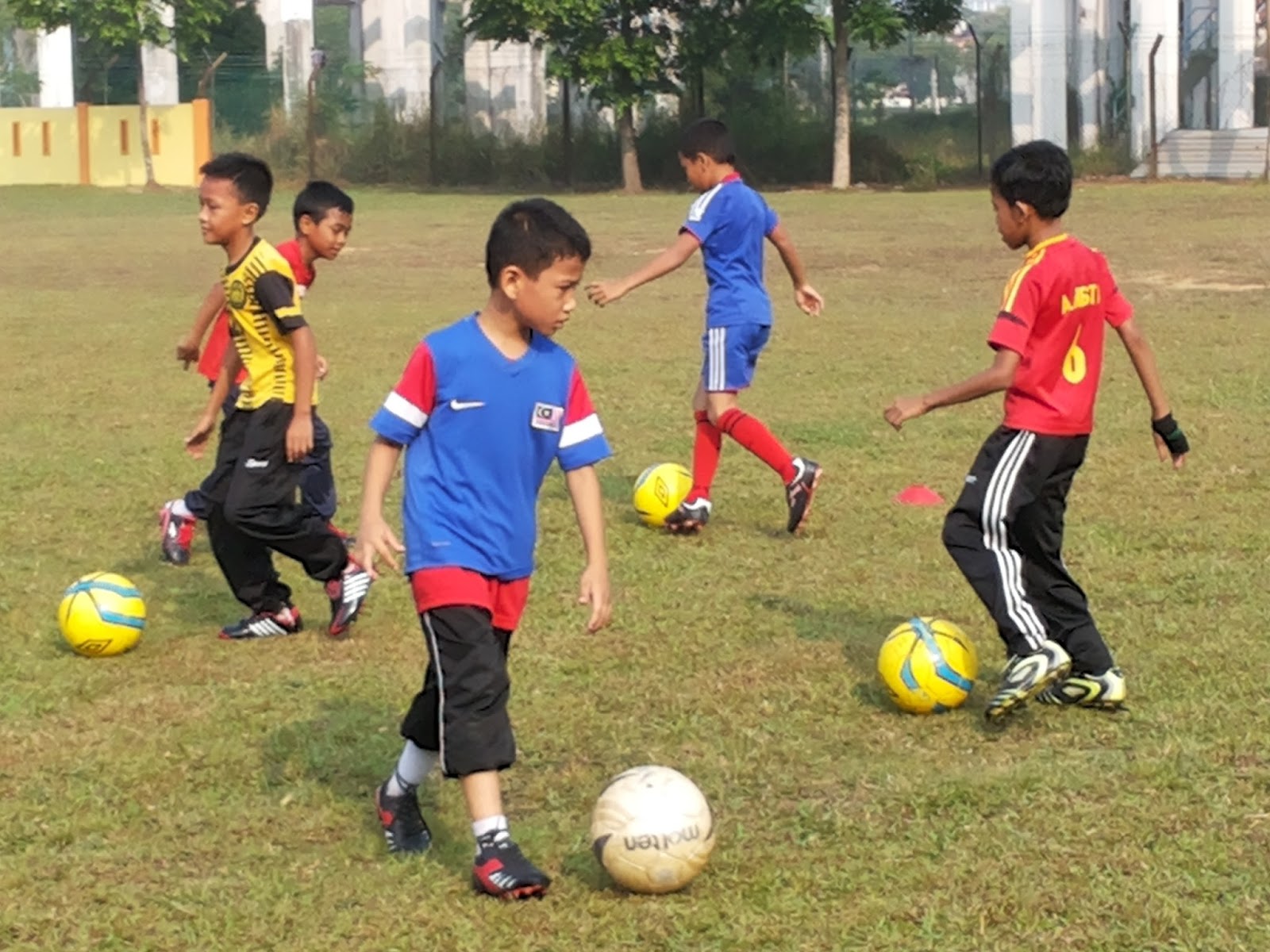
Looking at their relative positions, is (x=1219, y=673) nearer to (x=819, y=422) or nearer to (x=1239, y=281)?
(x=819, y=422)

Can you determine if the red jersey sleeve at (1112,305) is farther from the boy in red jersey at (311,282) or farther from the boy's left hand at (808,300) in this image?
the boy's left hand at (808,300)

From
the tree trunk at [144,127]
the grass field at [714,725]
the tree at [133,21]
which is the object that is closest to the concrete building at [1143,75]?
the tree at [133,21]

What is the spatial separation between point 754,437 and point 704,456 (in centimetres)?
25

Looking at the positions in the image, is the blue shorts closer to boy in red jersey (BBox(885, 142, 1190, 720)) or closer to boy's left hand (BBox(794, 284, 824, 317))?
boy's left hand (BBox(794, 284, 824, 317))

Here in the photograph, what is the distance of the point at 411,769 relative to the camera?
4664 mm

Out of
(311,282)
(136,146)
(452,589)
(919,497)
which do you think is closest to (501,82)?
(136,146)

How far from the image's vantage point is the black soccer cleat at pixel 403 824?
184 inches

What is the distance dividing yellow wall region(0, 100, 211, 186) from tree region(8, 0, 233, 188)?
794 millimetres

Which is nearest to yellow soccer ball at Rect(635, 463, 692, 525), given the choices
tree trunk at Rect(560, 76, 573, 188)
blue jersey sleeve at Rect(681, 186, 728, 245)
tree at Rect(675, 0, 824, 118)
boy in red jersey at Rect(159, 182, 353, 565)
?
blue jersey sleeve at Rect(681, 186, 728, 245)

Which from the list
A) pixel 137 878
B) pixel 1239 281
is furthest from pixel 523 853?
pixel 1239 281

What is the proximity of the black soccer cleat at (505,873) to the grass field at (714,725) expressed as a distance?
0.16 feet

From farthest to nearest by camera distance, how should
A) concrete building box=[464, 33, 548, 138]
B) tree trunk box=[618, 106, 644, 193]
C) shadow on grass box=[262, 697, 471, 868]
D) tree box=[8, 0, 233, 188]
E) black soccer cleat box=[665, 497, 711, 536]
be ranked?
1. concrete building box=[464, 33, 548, 138]
2. tree box=[8, 0, 233, 188]
3. tree trunk box=[618, 106, 644, 193]
4. black soccer cleat box=[665, 497, 711, 536]
5. shadow on grass box=[262, 697, 471, 868]

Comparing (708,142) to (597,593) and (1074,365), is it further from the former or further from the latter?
(597,593)

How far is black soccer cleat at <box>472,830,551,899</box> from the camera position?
14.0 feet
